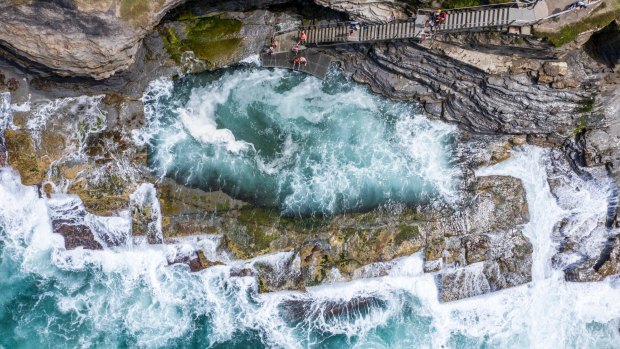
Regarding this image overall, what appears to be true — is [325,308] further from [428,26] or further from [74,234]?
[428,26]

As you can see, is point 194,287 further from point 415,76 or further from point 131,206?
point 415,76

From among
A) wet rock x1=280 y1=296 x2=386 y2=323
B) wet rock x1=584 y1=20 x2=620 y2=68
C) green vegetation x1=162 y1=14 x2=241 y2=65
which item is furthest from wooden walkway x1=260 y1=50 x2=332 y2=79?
wet rock x1=584 y1=20 x2=620 y2=68

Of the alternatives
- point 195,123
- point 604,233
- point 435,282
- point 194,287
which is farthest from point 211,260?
point 604,233

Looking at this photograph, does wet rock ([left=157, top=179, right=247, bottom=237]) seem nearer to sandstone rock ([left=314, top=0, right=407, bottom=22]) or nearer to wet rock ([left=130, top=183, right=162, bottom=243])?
wet rock ([left=130, top=183, right=162, bottom=243])

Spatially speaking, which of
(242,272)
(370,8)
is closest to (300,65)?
(370,8)

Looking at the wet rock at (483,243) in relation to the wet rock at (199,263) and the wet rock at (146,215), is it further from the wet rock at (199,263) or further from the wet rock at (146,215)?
the wet rock at (146,215)

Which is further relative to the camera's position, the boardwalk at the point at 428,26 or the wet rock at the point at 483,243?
the wet rock at the point at 483,243

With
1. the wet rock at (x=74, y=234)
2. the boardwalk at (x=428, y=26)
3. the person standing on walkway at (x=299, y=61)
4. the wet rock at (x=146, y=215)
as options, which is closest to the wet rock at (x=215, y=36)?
the person standing on walkway at (x=299, y=61)
